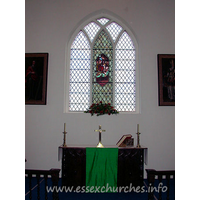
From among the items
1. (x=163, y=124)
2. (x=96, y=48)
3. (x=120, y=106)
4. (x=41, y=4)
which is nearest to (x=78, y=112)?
(x=120, y=106)

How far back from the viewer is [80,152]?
11.7 ft

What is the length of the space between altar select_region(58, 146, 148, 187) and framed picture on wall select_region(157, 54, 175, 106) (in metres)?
1.72

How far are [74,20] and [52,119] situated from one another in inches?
114

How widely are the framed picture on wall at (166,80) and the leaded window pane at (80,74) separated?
206 cm

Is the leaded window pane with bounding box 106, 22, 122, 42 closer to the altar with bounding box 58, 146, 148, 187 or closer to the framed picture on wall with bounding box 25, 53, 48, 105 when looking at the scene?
the framed picture on wall with bounding box 25, 53, 48, 105

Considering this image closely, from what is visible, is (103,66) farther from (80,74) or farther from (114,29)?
(114,29)

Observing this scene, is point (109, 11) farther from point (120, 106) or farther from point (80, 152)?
point (80, 152)

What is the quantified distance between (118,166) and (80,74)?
275 centimetres

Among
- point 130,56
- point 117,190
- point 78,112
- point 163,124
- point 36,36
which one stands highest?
point 36,36

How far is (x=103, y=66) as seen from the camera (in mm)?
4879

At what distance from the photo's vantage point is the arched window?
15.8ft

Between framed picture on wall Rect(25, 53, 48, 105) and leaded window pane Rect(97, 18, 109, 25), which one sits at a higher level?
leaded window pane Rect(97, 18, 109, 25)

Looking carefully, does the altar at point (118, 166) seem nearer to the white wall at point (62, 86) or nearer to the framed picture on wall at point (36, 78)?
the white wall at point (62, 86)

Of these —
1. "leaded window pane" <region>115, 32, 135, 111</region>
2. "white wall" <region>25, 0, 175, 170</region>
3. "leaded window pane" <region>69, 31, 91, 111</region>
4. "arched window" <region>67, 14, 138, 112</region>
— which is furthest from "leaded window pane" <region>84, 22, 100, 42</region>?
"leaded window pane" <region>115, 32, 135, 111</region>
